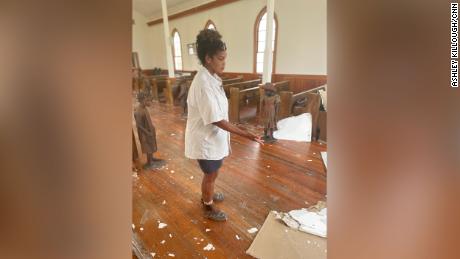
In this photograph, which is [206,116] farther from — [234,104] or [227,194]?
[234,104]

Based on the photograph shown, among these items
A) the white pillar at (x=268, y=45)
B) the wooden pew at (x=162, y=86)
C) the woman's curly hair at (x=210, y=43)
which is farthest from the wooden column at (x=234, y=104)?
the woman's curly hair at (x=210, y=43)

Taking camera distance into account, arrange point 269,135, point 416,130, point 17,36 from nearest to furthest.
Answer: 1. point 17,36
2. point 416,130
3. point 269,135

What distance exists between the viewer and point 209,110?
1.36 m

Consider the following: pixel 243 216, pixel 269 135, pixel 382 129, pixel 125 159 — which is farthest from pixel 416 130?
pixel 269 135

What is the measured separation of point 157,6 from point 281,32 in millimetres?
5788

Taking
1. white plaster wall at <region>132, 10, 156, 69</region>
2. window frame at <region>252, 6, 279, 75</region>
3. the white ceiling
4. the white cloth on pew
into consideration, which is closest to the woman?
the white cloth on pew

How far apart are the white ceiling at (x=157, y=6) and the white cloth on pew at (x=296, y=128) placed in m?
5.41

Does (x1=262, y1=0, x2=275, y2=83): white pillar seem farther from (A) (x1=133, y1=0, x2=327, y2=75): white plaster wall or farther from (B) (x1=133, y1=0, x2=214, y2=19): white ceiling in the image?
(B) (x1=133, y1=0, x2=214, y2=19): white ceiling

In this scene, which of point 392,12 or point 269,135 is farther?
point 269,135

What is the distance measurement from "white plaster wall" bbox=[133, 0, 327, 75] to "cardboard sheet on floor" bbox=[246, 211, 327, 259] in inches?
135

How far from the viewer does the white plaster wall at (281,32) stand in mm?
5078

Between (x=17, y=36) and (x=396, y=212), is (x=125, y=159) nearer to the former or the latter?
(x=17, y=36)

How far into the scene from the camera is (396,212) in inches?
14.6

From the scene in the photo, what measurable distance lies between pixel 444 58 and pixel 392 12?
0.08 meters
